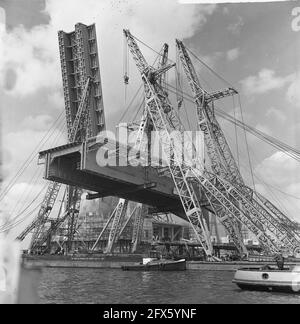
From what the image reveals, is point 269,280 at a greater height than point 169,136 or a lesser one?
lesser

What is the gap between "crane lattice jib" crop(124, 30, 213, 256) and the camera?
55625mm

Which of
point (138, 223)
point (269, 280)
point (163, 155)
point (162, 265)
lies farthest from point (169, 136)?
point (138, 223)

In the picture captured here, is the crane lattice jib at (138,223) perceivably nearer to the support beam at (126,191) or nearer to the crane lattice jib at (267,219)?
the support beam at (126,191)

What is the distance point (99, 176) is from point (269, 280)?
3134 cm

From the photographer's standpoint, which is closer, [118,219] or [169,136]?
[169,136]

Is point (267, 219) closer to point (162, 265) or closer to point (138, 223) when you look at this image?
point (162, 265)

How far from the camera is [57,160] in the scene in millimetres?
51250

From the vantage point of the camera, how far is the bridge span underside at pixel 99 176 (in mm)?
47688

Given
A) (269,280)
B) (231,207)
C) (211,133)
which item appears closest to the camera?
(269,280)

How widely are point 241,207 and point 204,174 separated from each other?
7645mm

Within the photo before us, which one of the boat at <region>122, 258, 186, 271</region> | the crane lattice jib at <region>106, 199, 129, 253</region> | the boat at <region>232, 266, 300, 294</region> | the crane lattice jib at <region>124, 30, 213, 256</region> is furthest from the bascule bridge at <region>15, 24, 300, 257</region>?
the boat at <region>232, 266, 300, 294</region>

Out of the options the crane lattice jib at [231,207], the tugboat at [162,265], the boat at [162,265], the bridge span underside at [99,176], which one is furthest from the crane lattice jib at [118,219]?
the crane lattice jib at [231,207]

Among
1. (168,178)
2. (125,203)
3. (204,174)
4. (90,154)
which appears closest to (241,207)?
(204,174)

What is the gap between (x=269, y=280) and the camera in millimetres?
24453
